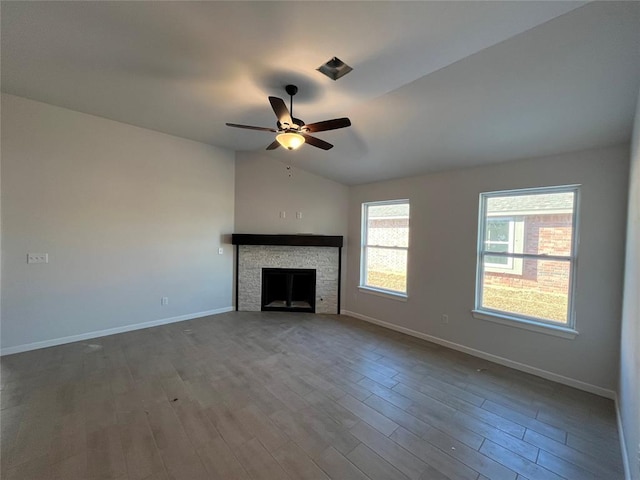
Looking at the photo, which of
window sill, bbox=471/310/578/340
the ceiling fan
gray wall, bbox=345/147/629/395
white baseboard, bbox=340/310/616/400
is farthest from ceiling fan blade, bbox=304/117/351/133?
white baseboard, bbox=340/310/616/400

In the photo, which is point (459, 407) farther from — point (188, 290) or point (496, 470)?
point (188, 290)

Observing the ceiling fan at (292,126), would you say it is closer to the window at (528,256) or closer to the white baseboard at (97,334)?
the window at (528,256)

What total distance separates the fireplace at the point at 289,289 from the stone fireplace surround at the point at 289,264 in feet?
0.30

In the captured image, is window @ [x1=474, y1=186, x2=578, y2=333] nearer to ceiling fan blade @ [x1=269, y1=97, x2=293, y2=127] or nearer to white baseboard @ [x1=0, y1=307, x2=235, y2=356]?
ceiling fan blade @ [x1=269, y1=97, x2=293, y2=127]

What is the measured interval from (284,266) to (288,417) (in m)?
3.14

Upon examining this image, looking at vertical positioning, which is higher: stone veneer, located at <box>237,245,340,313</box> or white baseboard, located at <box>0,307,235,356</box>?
stone veneer, located at <box>237,245,340,313</box>

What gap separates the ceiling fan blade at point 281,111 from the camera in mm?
2109

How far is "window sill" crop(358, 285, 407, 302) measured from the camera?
4180 mm

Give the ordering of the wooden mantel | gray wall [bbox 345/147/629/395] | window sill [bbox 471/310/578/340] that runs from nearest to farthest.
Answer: gray wall [bbox 345/147/629/395]
window sill [bbox 471/310/578/340]
the wooden mantel

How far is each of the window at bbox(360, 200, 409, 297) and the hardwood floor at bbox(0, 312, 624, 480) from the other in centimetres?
127

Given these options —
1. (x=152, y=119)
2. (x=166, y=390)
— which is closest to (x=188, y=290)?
(x=166, y=390)

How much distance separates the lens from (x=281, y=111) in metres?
2.20

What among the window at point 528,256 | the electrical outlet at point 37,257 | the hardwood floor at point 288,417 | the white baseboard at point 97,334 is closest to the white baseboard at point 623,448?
the hardwood floor at point 288,417

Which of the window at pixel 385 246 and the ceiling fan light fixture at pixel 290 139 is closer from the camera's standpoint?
the ceiling fan light fixture at pixel 290 139
